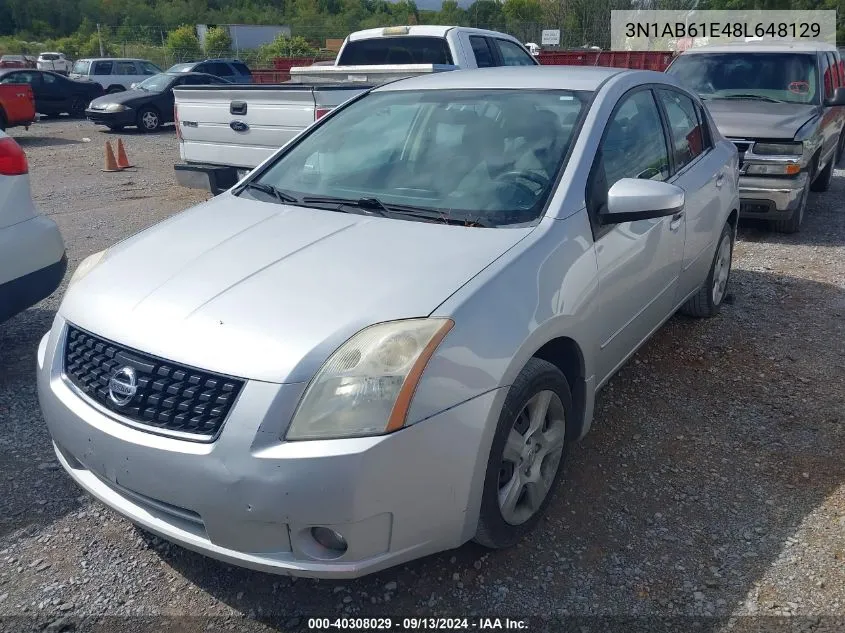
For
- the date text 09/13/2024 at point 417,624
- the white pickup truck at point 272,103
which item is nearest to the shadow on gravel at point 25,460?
the date text 09/13/2024 at point 417,624

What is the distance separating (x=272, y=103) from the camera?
22.0ft

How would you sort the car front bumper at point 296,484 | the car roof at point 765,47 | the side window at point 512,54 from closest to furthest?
the car front bumper at point 296,484
the car roof at point 765,47
the side window at point 512,54

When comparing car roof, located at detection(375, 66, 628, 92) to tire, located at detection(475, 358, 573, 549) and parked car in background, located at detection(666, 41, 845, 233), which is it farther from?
parked car in background, located at detection(666, 41, 845, 233)

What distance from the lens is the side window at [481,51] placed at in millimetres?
9422

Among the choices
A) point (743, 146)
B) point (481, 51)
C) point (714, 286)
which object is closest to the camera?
point (714, 286)

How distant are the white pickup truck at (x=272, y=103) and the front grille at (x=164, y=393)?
2.77 metres

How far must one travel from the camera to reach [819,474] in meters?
3.31

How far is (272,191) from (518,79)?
1.36 m

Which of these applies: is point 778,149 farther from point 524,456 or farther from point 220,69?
point 220,69

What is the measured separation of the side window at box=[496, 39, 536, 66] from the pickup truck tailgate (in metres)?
4.29

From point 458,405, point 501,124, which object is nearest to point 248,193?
point 501,124

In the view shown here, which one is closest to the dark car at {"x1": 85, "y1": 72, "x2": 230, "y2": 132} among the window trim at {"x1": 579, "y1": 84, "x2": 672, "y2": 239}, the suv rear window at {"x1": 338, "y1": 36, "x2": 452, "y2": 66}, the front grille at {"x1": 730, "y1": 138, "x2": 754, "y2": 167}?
the suv rear window at {"x1": 338, "y1": 36, "x2": 452, "y2": 66}

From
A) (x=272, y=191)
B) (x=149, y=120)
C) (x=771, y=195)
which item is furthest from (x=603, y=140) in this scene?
(x=149, y=120)

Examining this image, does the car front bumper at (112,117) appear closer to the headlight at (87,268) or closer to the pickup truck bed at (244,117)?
the pickup truck bed at (244,117)
